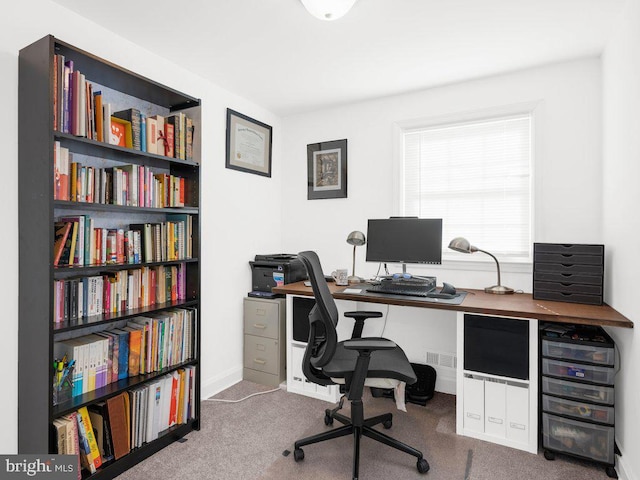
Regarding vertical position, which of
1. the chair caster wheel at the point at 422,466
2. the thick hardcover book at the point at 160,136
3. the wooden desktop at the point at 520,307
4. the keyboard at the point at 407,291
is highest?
the thick hardcover book at the point at 160,136

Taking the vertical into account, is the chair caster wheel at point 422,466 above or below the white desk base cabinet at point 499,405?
below

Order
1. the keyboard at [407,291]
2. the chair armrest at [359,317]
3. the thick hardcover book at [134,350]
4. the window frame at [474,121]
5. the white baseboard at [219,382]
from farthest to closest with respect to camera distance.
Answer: the white baseboard at [219,382] → the window frame at [474,121] → the keyboard at [407,291] → the chair armrest at [359,317] → the thick hardcover book at [134,350]


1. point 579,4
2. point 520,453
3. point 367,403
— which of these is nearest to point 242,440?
point 367,403

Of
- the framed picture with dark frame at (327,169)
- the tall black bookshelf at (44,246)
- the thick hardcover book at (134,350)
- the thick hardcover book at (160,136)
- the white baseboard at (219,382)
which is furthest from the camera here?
the framed picture with dark frame at (327,169)

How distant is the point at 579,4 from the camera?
6.49 feet

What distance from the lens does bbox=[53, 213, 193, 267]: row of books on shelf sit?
1821mm

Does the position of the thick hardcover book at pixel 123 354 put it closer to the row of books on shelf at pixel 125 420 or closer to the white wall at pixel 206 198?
the row of books on shelf at pixel 125 420

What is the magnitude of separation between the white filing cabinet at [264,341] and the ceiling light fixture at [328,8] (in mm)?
2134

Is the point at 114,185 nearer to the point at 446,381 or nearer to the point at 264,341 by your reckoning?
the point at 264,341

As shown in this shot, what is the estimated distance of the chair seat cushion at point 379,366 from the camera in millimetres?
1910

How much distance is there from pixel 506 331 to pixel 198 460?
78.1 inches

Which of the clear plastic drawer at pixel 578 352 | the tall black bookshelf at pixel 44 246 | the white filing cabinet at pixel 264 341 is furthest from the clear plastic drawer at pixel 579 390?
the tall black bookshelf at pixel 44 246

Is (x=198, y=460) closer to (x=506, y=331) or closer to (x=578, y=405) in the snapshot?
(x=506, y=331)

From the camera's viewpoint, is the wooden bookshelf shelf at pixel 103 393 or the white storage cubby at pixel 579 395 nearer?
the wooden bookshelf shelf at pixel 103 393
